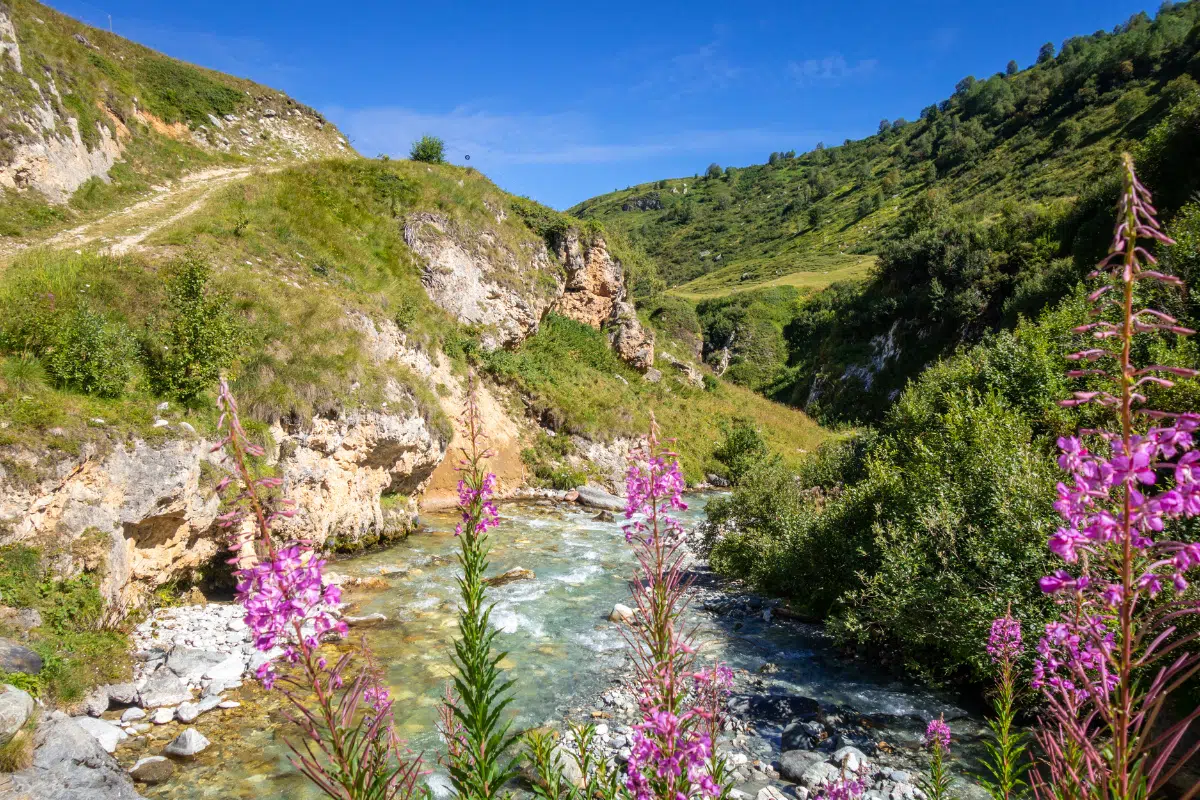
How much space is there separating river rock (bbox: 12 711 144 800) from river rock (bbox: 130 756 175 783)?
429 millimetres

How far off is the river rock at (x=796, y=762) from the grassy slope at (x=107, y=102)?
2544 cm

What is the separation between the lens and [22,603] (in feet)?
28.3

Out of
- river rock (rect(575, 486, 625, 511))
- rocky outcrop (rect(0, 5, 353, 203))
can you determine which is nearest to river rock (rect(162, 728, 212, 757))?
river rock (rect(575, 486, 625, 511))

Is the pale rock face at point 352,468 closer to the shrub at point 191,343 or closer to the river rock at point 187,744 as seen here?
the shrub at point 191,343

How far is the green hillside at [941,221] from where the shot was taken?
102 ft

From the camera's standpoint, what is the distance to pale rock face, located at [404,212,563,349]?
100 feet

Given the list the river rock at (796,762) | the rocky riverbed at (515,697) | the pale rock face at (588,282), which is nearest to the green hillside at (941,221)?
the rocky riverbed at (515,697)

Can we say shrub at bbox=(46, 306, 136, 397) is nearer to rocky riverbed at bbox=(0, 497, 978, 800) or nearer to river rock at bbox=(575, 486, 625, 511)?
rocky riverbed at bbox=(0, 497, 978, 800)

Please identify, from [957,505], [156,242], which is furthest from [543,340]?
[957,505]

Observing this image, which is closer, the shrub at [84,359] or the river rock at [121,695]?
the river rock at [121,695]

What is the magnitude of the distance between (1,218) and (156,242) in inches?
194

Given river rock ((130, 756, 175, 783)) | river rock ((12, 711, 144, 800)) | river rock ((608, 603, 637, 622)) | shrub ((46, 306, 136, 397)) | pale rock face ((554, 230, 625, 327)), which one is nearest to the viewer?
river rock ((12, 711, 144, 800))

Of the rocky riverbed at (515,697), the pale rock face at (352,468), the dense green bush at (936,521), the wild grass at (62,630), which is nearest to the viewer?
the rocky riverbed at (515,697)

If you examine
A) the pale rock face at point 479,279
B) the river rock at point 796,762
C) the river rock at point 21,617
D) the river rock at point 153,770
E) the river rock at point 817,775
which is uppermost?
the pale rock face at point 479,279
